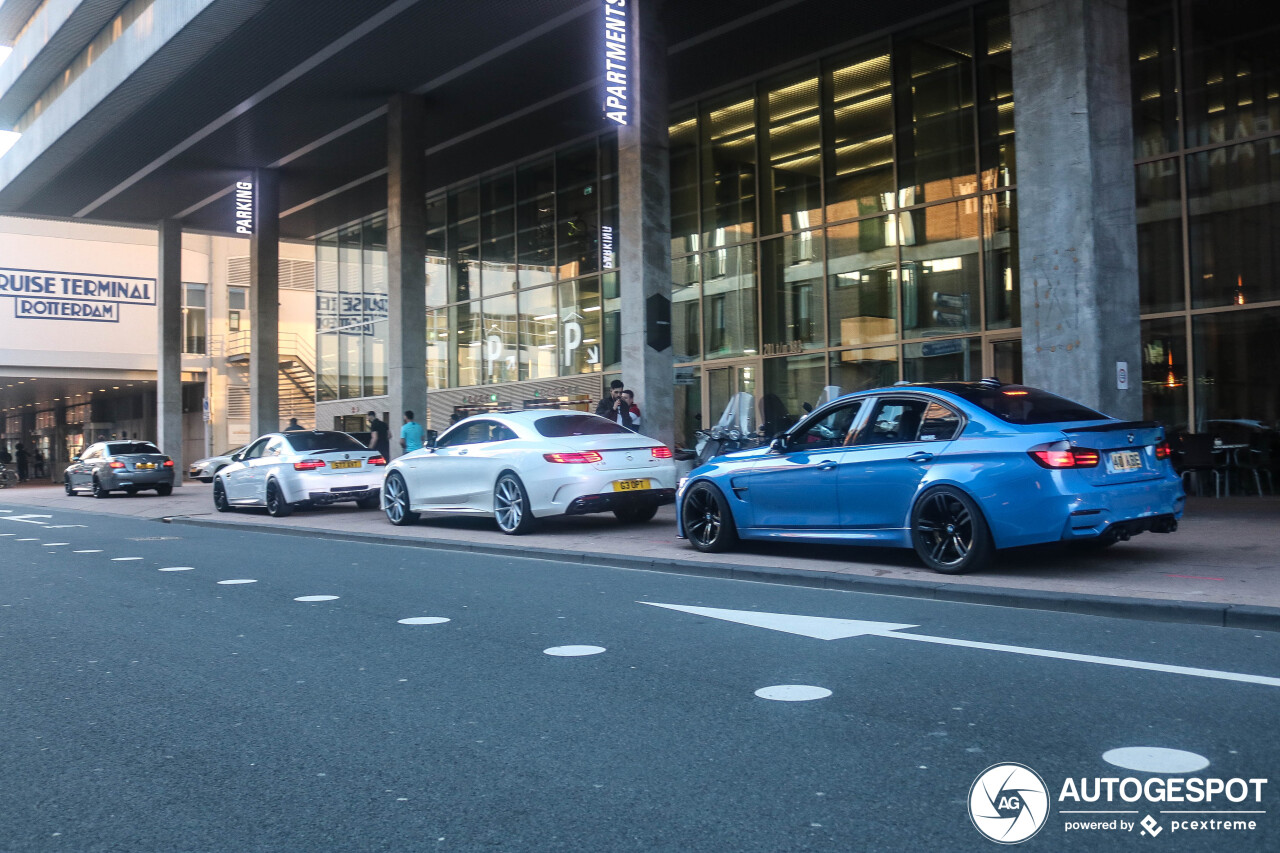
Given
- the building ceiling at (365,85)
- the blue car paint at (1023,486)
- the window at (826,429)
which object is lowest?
the blue car paint at (1023,486)

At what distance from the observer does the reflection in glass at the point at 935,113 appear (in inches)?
771

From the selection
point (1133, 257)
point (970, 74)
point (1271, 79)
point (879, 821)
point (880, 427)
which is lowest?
point (879, 821)

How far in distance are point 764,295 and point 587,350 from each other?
5871mm

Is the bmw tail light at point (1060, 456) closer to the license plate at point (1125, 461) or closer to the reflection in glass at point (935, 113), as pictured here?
the license plate at point (1125, 461)

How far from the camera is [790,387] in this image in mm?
22406

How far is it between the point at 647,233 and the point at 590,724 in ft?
46.1

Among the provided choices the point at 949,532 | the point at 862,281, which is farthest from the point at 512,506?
the point at 862,281

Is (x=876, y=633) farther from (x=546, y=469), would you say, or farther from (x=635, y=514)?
(x=635, y=514)

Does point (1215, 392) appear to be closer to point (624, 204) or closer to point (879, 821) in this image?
point (624, 204)

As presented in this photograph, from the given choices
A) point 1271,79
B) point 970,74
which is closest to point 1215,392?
point 1271,79

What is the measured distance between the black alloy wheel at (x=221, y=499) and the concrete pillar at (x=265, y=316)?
38.3 ft

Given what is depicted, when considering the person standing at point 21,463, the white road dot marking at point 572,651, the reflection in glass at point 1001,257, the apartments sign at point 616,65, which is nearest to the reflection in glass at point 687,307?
the reflection in glass at point 1001,257

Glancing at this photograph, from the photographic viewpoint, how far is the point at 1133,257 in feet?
41.8

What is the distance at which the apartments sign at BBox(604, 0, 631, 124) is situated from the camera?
1711cm
